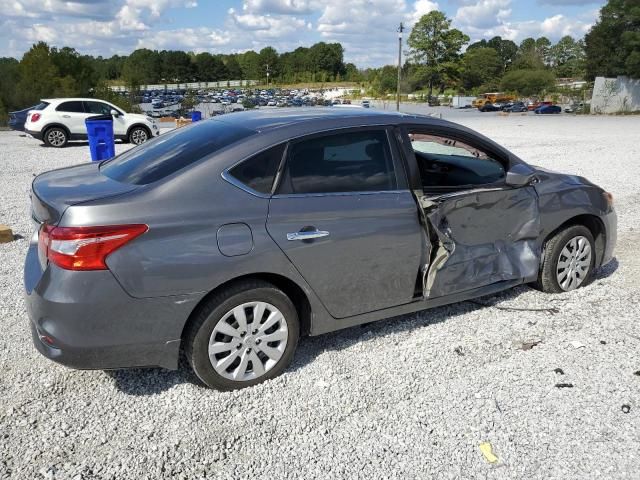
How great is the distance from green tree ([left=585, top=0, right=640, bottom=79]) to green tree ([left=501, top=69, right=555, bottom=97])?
87.5 feet

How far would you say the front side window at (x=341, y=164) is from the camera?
139 inches

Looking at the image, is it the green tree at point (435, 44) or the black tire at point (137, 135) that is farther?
the green tree at point (435, 44)

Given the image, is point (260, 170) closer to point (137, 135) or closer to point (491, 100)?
point (137, 135)

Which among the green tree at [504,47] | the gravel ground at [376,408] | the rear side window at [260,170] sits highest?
the green tree at [504,47]

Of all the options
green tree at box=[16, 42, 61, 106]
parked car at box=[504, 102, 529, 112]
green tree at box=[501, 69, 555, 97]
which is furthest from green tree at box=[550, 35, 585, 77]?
green tree at box=[16, 42, 61, 106]

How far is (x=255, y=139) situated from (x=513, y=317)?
103 inches

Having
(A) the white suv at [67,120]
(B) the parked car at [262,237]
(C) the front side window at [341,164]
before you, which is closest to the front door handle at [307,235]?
(B) the parked car at [262,237]

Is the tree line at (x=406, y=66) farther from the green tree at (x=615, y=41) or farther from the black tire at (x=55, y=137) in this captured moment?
the black tire at (x=55, y=137)

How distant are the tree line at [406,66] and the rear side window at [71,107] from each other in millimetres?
13582

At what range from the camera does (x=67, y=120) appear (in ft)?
55.9

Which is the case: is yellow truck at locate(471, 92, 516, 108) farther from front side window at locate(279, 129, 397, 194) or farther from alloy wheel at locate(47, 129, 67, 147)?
front side window at locate(279, 129, 397, 194)

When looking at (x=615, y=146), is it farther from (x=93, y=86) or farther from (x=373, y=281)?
(x=93, y=86)

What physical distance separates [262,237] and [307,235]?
31 centimetres

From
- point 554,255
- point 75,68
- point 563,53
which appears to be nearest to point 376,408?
point 554,255
